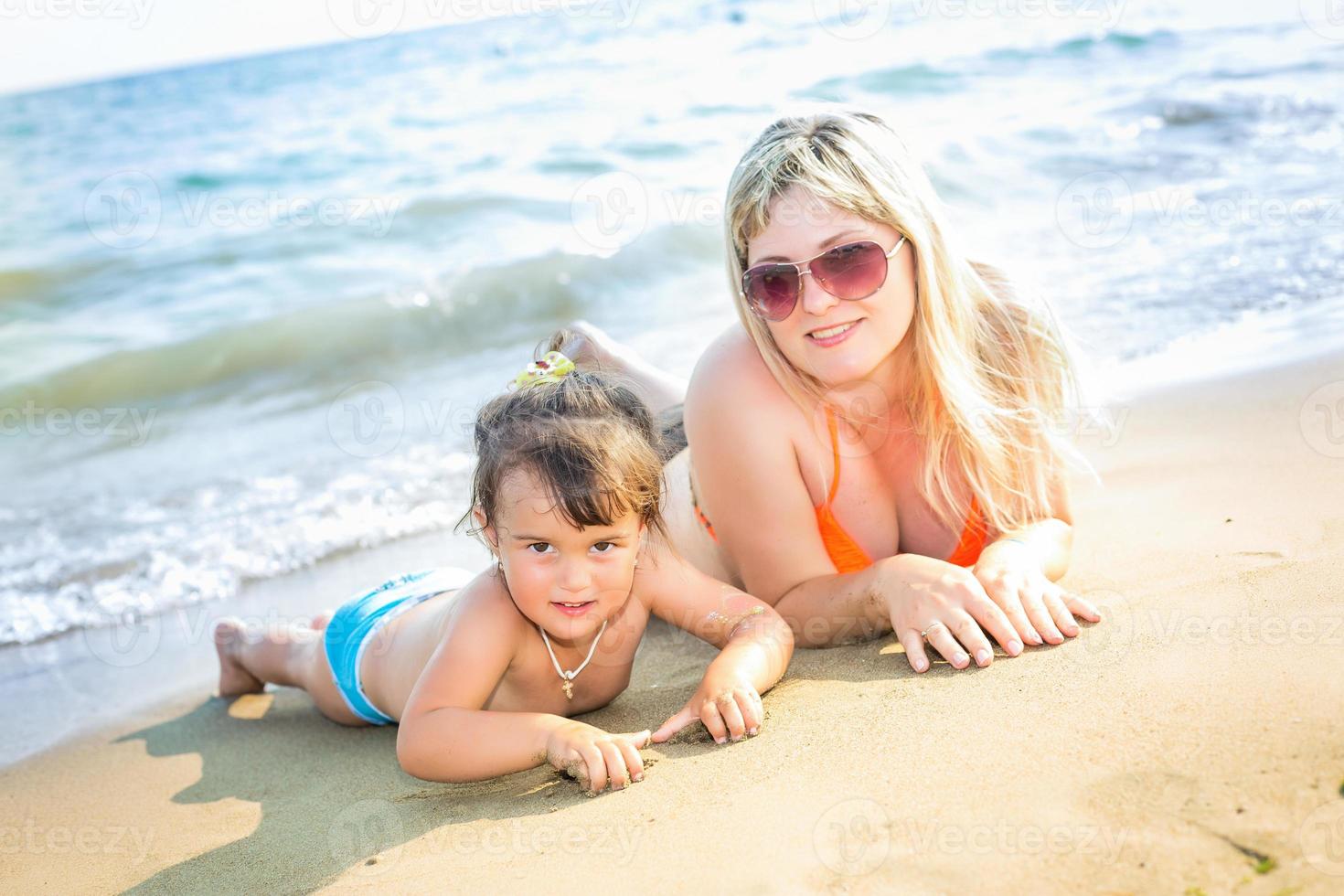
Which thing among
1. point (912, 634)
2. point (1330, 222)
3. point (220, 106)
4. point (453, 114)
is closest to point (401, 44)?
point (220, 106)

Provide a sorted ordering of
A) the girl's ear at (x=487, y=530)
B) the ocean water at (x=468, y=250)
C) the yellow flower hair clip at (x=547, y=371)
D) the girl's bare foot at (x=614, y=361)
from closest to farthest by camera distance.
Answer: the girl's ear at (x=487, y=530), the yellow flower hair clip at (x=547, y=371), the girl's bare foot at (x=614, y=361), the ocean water at (x=468, y=250)

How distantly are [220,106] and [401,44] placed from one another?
13889mm

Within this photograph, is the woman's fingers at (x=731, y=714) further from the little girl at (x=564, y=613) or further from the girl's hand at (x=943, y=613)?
the girl's hand at (x=943, y=613)

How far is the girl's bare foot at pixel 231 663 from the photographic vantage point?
3.97 metres

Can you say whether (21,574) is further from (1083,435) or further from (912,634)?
(1083,435)

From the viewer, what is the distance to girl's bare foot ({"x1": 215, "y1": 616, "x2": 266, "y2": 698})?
3.97m

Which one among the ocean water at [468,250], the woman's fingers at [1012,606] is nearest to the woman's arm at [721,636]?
the woman's fingers at [1012,606]

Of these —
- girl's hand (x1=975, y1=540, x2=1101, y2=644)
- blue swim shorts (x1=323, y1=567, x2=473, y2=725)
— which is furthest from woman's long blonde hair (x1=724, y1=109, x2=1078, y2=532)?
blue swim shorts (x1=323, y1=567, x2=473, y2=725)

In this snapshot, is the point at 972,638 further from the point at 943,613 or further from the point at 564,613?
the point at 564,613

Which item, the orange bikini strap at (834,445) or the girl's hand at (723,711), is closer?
the girl's hand at (723,711)

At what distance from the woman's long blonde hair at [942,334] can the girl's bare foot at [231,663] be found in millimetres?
2064

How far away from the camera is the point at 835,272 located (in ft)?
10.2

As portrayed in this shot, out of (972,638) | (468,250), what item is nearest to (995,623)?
(972,638)

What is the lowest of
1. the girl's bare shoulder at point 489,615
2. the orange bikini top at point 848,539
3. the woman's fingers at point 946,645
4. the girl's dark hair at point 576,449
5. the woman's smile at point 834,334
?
the woman's fingers at point 946,645
